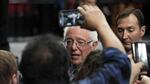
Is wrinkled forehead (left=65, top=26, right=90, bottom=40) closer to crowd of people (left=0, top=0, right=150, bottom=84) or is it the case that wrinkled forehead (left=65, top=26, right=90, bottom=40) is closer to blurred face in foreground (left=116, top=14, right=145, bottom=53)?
blurred face in foreground (left=116, top=14, right=145, bottom=53)

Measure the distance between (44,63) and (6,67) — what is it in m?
0.32

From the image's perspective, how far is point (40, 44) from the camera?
300 cm

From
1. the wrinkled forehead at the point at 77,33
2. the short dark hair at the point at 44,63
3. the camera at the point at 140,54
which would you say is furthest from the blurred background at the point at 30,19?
the short dark hair at the point at 44,63

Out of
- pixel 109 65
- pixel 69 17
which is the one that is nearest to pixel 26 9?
pixel 69 17

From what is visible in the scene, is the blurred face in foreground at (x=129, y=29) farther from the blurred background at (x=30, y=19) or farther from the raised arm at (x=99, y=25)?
the blurred background at (x=30, y=19)

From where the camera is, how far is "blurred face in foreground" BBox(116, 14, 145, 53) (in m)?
4.82

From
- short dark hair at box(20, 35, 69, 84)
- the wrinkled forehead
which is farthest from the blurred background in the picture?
short dark hair at box(20, 35, 69, 84)

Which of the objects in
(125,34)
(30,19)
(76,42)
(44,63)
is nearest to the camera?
(44,63)

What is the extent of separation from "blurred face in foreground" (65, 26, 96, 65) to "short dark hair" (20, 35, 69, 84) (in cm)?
207

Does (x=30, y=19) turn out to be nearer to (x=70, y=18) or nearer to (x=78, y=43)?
(x=78, y=43)

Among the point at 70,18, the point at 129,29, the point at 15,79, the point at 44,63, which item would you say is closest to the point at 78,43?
the point at 129,29

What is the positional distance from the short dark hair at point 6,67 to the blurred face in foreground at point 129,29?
1.64 meters

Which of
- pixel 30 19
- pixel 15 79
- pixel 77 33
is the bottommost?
pixel 30 19

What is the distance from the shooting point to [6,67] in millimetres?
3178
